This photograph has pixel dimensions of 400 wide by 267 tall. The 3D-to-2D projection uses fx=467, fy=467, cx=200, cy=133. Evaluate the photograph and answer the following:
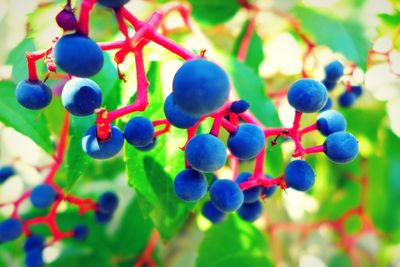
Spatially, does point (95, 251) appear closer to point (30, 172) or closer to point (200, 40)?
point (30, 172)

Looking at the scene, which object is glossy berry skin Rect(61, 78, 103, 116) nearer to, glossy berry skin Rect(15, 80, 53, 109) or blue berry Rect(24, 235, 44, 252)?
glossy berry skin Rect(15, 80, 53, 109)

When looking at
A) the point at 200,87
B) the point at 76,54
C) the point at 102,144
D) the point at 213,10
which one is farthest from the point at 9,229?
the point at 213,10

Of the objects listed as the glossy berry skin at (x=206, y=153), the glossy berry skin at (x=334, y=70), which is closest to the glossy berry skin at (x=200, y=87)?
the glossy berry skin at (x=206, y=153)

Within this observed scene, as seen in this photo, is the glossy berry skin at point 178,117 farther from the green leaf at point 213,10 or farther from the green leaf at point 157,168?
the green leaf at point 213,10

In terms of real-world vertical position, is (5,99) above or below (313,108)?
below

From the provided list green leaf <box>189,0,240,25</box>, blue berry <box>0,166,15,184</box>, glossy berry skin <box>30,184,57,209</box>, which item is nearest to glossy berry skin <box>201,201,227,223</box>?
glossy berry skin <box>30,184,57,209</box>

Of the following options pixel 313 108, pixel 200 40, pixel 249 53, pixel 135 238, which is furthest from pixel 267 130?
pixel 135 238

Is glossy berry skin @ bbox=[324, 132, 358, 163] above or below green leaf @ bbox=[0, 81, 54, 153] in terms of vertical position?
above
